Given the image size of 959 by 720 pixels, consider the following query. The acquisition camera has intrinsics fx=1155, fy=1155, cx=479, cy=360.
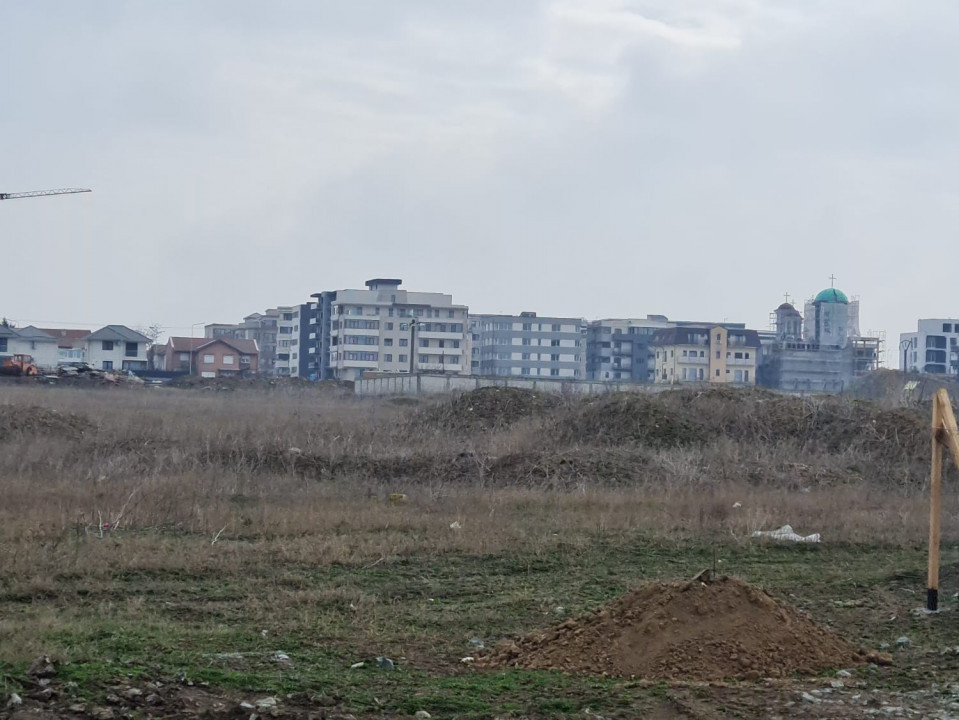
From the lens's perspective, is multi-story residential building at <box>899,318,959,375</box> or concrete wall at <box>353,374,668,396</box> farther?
multi-story residential building at <box>899,318,959,375</box>

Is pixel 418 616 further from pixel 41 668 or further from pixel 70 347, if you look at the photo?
pixel 70 347

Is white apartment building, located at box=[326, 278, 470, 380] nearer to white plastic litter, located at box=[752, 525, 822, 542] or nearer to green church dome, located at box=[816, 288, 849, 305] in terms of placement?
green church dome, located at box=[816, 288, 849, 305]

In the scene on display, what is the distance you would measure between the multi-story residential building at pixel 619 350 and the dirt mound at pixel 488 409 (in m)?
80.4

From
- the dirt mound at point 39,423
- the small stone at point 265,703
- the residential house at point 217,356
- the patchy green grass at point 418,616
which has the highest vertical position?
the residential house at point 217,356

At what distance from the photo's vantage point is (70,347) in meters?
106

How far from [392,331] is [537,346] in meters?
19.7

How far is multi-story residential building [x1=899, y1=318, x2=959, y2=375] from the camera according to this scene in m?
109

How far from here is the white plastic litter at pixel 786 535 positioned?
14328 mm

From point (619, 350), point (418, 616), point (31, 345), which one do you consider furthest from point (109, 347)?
point (418, 616)

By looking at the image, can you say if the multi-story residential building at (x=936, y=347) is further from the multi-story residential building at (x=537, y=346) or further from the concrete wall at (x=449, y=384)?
the concrete wall at (x=449, y=384)

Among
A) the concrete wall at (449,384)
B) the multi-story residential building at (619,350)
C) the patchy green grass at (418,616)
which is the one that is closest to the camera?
the patchy green grass at (418,616)

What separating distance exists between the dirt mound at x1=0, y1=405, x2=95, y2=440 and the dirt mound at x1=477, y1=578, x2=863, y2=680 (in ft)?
67.2

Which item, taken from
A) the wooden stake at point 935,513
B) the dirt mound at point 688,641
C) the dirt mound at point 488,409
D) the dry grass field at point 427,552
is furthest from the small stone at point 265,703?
the dirt mound at point 488,409

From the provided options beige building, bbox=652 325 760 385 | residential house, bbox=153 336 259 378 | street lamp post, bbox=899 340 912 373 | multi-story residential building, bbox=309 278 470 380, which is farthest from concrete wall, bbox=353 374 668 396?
street lamp post, bbox=899 340 912 373
